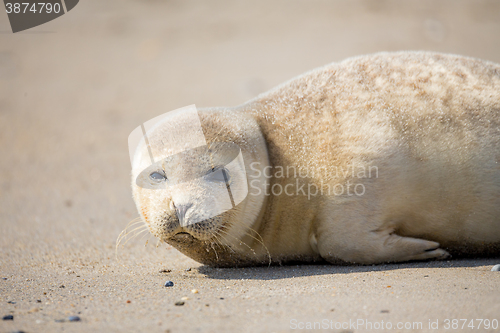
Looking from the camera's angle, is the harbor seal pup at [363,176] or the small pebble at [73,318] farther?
the harbor seal pup at [363,176]

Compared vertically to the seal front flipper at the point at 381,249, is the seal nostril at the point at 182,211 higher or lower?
higher

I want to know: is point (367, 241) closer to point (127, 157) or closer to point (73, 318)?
point (73, 318)

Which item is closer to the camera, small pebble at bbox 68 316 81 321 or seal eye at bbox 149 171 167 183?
small pebble at bbox 68 316 81 321

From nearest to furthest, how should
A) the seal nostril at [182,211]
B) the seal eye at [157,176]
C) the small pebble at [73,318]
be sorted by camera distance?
the small pebble at [73,318], the seal nostril at [182,211], the seal eye at [157,176]

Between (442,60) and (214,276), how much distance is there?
2.16 meters

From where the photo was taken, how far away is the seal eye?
308 cm

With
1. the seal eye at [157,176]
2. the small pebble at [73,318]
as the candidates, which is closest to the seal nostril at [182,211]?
the seal eye at [157,176]

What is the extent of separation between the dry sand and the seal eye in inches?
24.2

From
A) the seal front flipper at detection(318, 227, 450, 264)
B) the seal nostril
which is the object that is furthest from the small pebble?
the seal front flipper at detection(318, 227, 450, 264)

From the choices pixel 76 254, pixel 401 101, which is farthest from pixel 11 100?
pixel 401 101

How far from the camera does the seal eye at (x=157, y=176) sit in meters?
3.08

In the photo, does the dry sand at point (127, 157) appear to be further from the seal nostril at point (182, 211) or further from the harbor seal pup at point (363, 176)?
the seal nostril at point (182, 211)

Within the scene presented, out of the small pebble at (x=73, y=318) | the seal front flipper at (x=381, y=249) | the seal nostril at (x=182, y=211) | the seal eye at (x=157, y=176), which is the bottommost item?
the seal front flipper at (x=381, y=249)

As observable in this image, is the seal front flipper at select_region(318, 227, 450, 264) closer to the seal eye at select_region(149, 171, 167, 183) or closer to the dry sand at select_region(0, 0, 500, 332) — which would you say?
the dry sand at select_region(0, 0, 500, 332)
